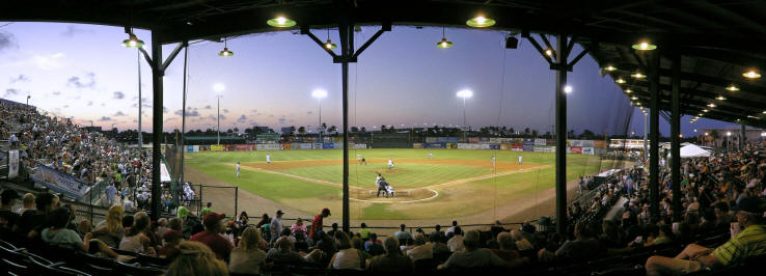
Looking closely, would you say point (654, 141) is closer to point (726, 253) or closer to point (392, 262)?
point (726, 253)

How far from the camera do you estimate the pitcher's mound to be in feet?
87.1

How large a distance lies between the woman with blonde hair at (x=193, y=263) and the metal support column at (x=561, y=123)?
791 cm

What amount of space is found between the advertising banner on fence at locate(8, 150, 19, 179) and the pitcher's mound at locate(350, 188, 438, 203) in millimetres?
15936

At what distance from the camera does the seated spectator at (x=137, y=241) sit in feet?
18.4

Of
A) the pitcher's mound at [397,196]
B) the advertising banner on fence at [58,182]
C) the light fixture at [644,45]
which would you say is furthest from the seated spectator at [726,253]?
the pitcher's mound at [397,196]

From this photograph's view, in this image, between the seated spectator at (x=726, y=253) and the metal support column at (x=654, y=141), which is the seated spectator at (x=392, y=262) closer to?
the seated spectator at (x=726, y=253)

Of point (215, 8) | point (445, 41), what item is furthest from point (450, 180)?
point (215, 8)

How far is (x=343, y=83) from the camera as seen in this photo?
27.7ft

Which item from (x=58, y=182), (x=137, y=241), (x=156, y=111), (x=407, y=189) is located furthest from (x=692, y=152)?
(x=58, y=182)

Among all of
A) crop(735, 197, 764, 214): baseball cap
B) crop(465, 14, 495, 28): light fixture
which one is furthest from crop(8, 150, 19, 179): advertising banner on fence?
crop(735, 197, 764, 214): baseball cap

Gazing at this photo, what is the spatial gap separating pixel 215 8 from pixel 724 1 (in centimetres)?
876

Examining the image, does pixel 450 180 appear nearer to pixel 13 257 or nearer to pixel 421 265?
pixel 421 265

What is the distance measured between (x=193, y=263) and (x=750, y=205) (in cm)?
530

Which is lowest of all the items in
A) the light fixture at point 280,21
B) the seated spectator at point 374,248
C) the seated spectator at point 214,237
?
the seated spectator at point 374,248
